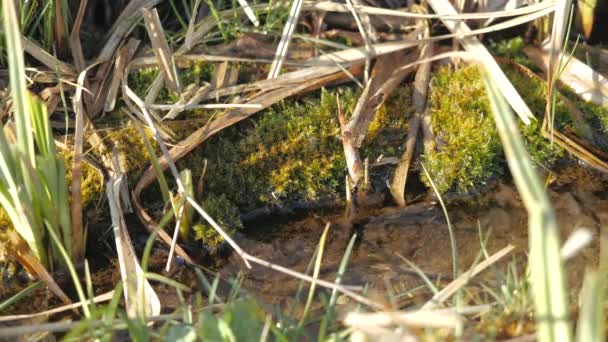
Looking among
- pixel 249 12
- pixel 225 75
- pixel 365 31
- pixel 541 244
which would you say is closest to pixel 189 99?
pixel 225 75

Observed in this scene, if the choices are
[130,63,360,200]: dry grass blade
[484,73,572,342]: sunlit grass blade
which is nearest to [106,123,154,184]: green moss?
[130,63,360,200]: dry grass blade

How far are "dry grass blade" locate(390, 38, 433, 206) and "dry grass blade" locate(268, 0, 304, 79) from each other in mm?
706

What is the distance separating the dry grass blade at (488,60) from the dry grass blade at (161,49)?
4.51 feet

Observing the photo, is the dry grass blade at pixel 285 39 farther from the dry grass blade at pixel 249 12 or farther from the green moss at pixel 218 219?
the green moss at pixel 218 219

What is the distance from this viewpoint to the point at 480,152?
3.44 metres

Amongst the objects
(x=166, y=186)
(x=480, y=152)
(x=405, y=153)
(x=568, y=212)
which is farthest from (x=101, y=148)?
(x=568, y=212)

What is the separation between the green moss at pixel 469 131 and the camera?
3.42 m

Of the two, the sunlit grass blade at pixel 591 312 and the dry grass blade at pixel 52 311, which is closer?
the sunlit grass blade at pixel 591 312

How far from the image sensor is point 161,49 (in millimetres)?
3391

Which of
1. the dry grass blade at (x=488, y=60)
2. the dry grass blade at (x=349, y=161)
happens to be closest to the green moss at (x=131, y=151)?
the dry grass blade at (x=349, y=161)

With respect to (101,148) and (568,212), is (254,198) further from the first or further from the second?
(568,212)

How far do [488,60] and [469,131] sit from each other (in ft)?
1.23

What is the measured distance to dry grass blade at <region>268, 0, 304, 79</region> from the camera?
342 centimetres

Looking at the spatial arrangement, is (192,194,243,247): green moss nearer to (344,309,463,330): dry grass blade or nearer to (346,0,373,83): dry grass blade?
(346,0,373,83): dry grass blade
